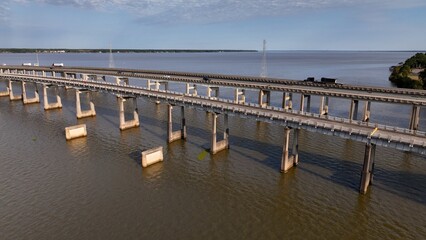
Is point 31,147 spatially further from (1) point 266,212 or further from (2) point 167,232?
(1) point 266,212

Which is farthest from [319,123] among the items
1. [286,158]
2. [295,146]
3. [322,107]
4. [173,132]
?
[322,107]

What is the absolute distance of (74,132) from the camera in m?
59.1

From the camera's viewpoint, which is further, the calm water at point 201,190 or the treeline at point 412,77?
the treeline at point 412,77

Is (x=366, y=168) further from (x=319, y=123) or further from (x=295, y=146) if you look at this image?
(x=295, y=146)

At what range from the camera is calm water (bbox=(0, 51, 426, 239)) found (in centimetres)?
3178

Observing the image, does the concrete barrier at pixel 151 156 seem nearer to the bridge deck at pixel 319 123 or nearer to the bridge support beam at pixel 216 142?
the bridge support beam at pixel 216 142

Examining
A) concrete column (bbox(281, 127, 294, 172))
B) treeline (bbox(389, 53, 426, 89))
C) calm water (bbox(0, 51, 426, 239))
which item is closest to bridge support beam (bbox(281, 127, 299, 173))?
concrete column (bbox(281, 127, 294, 172))

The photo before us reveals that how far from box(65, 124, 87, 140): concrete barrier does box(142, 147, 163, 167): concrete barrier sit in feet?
66.4

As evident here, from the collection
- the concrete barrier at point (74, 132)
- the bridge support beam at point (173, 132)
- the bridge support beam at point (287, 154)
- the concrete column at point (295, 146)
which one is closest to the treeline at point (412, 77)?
the concrete column at point (295, 146)

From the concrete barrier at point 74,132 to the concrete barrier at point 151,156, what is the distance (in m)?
20.2

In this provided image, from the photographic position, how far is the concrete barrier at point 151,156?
45.8 metres

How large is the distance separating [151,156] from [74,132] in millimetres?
20993

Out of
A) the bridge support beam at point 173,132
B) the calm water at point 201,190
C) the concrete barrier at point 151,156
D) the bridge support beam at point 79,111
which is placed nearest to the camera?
the calm water at point 201,190

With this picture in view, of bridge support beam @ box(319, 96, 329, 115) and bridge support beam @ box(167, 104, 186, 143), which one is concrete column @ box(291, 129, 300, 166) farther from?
bridge support beam @ box(319, 96, 329, 115)
